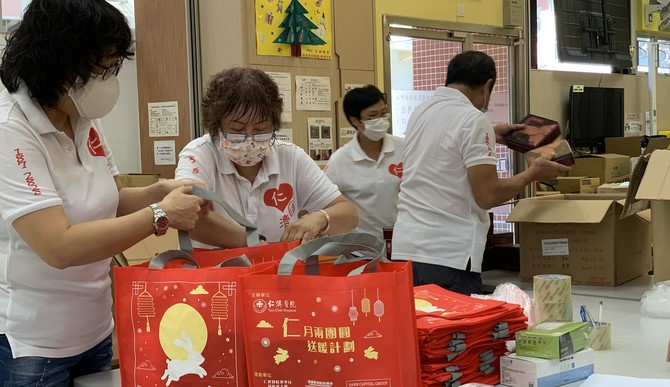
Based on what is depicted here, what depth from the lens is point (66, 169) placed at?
1.59 metres

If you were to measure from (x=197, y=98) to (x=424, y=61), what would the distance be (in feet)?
7.91

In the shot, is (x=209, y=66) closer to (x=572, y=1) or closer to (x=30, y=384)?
(x=30, y=384)

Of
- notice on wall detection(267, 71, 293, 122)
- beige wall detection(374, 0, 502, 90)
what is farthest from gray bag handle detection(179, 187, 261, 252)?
beige wall detection(374, 0, 502, 90)

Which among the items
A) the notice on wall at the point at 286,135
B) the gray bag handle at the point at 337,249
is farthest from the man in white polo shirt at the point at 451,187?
the gray bag handle at the point at 337,249

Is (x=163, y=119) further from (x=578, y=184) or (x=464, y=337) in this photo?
(x=464, y=337)

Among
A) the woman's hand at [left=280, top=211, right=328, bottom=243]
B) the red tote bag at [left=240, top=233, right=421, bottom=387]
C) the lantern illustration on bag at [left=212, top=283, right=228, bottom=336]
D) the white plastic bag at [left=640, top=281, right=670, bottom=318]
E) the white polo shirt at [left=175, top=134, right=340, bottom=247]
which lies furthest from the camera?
the white plastic bag at [left=640, top=281, right=670, bottom=318]

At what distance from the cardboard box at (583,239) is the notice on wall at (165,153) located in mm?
1957

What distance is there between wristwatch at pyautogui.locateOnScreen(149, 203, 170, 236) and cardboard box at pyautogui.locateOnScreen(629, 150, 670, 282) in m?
1.57

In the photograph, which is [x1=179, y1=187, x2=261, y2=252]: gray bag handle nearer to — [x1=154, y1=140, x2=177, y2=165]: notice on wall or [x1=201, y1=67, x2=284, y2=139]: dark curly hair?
[x1=201, y1=67, x2=284, y2=139]: dark curly hair

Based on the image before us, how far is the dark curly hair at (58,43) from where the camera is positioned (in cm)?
151

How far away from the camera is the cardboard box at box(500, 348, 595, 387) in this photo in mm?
1458

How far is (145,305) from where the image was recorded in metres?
1.43

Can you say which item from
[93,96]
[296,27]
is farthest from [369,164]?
[93,96]

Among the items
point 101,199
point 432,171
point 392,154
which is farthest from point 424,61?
point 101,199
